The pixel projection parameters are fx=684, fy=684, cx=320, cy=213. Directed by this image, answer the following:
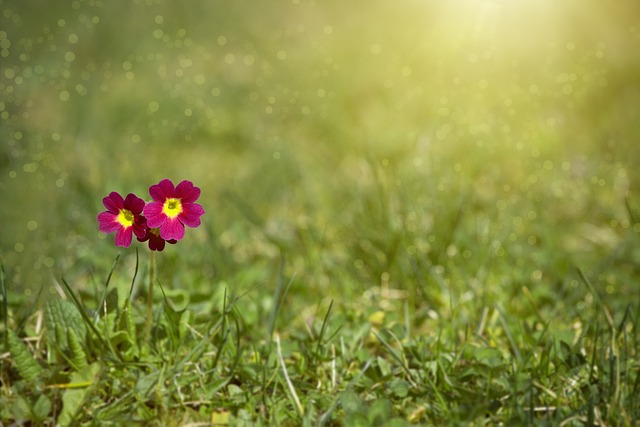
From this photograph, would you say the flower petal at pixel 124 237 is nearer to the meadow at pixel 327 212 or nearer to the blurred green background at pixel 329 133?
the meadow at pixel 327 212

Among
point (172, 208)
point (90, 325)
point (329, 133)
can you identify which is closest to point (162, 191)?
point (172, 208)

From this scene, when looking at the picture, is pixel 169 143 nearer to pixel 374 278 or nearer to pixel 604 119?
pixel 374 278

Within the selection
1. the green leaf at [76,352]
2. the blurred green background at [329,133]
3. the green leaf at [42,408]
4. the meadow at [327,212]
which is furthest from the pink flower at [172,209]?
the blurred green background at [329,133]

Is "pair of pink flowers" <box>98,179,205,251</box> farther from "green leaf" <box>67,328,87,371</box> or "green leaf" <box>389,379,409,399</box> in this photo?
"green leaf" <box>389,379,409,399</box>

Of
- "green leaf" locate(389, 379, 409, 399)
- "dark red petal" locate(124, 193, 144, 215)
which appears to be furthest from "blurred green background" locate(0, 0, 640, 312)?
"dark red petal" locate(124, 193, 144, 215)

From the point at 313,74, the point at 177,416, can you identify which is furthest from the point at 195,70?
the point at 177,416
